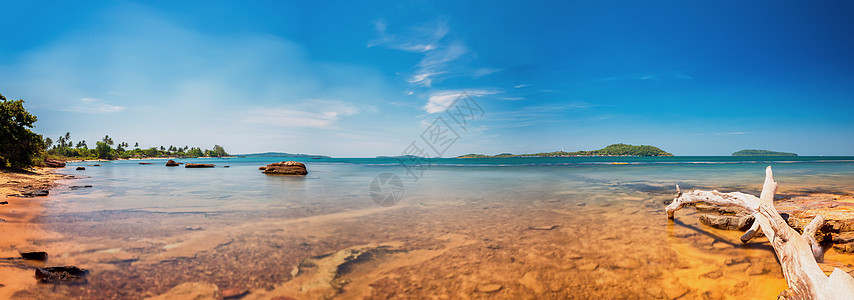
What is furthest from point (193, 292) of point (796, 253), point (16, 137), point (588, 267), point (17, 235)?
point (16, 137)

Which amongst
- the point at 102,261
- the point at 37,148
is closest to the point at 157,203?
the point at 102,261

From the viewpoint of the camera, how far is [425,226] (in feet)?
27.6

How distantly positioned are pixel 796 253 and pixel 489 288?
4472mm

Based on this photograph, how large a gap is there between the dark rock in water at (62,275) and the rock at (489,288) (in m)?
5.77

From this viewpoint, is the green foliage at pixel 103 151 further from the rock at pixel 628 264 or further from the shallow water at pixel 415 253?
the rock at pixel 628 264

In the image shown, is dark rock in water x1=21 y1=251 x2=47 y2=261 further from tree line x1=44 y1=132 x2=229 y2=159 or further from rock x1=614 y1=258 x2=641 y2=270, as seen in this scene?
tree line x1=44 y1=132 x2=229 y2=159

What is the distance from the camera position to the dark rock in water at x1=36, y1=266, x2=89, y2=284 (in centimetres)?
429

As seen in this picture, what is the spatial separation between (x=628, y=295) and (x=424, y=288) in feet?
9.54

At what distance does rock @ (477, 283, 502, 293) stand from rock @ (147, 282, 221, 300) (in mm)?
3675

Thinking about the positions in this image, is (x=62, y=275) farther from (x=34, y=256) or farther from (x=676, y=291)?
(x=676, y=291)

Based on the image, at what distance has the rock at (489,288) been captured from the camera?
4.47 meters

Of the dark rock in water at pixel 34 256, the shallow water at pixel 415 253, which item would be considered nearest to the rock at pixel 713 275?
the shallow water at pixel 415 253

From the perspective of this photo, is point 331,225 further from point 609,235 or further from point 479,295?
point 609,235

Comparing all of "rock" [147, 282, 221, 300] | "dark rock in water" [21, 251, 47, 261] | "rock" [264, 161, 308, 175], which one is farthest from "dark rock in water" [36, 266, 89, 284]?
"rock" [264, 161, 308, 175]
